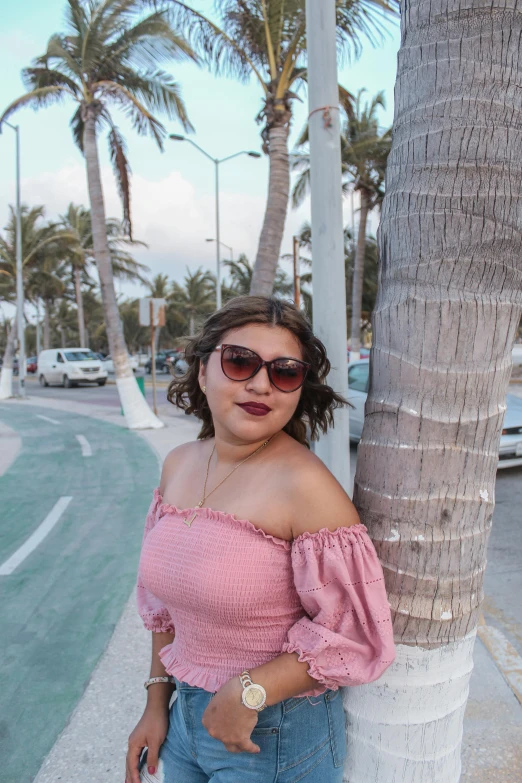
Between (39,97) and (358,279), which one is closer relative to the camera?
(39,97)

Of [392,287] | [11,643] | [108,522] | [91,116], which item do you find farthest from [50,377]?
[392,287]

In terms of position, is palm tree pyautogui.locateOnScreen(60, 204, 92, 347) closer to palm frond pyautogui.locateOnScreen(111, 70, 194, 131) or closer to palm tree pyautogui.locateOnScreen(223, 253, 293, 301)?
palm tree pyautogui.locateOnScreen(223, 253, 293, 301)

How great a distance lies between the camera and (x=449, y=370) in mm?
1182

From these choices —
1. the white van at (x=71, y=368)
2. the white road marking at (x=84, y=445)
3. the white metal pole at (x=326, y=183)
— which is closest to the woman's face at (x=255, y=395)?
the white metal pole at (x=326, y=183)

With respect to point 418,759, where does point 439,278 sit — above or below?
above

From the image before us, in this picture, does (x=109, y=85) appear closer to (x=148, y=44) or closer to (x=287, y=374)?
(x=148, y=44)

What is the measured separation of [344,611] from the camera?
1168mm

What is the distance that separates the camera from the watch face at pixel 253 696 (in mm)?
1170

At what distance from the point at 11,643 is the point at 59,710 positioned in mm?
780

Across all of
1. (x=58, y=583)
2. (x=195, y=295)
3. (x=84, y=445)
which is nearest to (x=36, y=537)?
(x=58, y=583)

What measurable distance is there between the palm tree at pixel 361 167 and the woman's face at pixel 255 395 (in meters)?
19.8

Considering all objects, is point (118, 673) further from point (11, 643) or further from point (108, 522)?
point (108, 522)

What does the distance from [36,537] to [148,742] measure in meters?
3.93

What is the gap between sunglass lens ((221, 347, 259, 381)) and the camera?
1.40 meters
